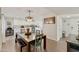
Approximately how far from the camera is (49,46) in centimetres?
168

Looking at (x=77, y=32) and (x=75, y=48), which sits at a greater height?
(x=77, y=32)

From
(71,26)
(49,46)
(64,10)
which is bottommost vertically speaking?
(49,46)

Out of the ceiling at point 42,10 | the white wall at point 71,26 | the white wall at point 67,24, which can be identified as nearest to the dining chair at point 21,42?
the ceiling at point 42,10

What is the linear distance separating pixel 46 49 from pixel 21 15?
777 millimetres

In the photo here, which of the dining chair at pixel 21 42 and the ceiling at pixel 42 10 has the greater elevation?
the ceiling at pixel 42 10

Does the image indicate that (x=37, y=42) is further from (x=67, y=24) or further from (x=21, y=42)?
(x=67, y=24)

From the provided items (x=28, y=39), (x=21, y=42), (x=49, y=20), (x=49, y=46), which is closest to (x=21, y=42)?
(x=21, y=42)

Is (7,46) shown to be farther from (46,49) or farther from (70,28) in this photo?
(70,28)

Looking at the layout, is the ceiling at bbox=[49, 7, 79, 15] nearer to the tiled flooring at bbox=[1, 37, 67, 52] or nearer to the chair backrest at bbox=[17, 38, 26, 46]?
the tiled flooring at bbox=[1, 37, 67, 52]

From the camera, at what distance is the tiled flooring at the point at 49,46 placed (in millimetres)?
1606

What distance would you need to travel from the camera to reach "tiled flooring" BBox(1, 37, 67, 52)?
1606 mm

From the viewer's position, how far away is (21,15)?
64.9 inches

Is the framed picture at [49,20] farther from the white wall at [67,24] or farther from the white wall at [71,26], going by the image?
the white wall at [71,26]
